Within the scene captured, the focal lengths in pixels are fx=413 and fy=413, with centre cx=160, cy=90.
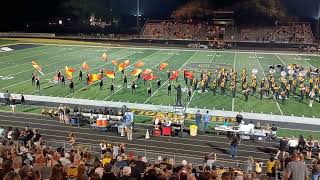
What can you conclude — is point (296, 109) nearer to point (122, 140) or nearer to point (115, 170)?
point (122, 140)

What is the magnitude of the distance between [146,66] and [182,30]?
42098 mm

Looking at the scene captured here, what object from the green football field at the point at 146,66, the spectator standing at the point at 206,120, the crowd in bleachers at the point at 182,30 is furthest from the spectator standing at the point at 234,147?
the crowd in bleachers at the point at 182,30

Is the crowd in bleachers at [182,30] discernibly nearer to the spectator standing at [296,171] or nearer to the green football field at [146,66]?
the green football field at [146,66]

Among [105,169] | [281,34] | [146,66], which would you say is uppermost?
[281,34]

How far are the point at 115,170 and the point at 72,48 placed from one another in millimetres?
49038

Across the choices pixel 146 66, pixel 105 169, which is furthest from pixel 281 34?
pixel 105 169

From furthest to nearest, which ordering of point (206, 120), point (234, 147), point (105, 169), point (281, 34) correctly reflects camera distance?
point (281, 34) → point (206, 120) → point (234, 147) → point (105, 169)

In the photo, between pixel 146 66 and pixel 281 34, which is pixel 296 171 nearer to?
pixel 146 66

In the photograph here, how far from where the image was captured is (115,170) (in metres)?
9.20

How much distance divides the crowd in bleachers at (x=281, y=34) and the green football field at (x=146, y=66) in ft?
61.8

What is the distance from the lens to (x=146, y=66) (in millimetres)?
40812

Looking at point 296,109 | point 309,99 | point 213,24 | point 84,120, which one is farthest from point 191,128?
point 213,24

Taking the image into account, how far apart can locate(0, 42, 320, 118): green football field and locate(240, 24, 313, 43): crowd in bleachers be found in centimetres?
1883

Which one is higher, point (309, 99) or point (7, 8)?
point (7, 8)
